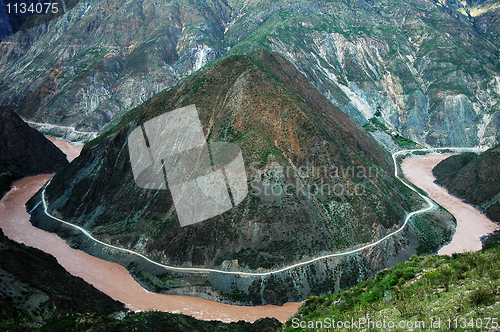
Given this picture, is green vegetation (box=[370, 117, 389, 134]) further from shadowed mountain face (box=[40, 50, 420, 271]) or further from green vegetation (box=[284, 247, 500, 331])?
green vegetation (box=[284, 247, 500, 331])

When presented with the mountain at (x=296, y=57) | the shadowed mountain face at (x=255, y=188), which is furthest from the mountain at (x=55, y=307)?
the mountain at (x=296, y=57)

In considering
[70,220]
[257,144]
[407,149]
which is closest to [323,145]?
[257,144]

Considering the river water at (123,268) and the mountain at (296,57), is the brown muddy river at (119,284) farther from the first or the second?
the mountain at (296,57)

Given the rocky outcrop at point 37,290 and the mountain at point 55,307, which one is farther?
the rocky outcrop at point 37,290

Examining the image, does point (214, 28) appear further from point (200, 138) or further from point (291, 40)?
point (200, 138)

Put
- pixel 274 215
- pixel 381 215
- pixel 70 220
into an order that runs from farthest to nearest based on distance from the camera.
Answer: pixel 70 220
pixel 381 215
pixel 274 215

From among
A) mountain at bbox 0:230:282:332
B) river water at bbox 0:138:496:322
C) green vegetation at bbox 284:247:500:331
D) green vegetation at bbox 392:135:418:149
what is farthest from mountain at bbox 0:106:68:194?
green vegetation at bbox 392:135:418:149

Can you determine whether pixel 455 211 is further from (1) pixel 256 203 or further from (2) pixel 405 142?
(2) pixel 405 142
